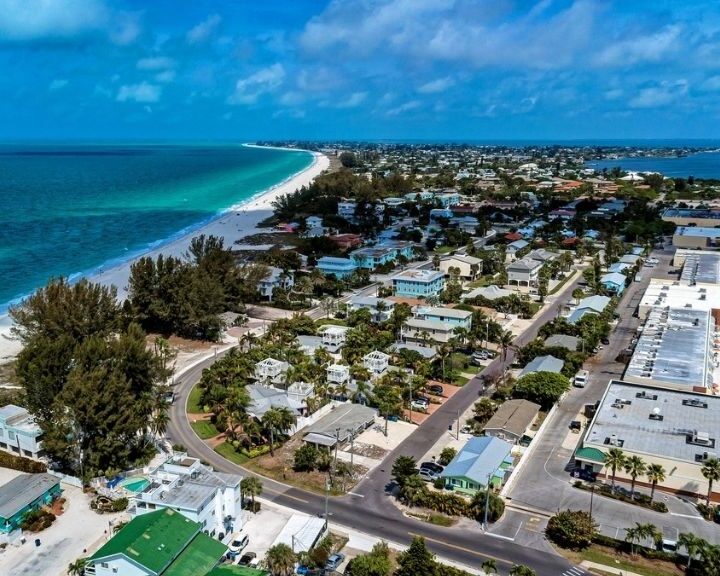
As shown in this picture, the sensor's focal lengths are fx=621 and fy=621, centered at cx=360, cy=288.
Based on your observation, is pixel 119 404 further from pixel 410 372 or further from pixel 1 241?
pixel 1 241

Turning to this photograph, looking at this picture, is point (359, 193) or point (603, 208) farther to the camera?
point (359, 193)

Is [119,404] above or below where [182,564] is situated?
above

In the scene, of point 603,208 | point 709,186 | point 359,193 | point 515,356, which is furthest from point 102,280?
point 709,186

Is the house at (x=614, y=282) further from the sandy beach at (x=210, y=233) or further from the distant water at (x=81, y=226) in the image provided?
the distant water at (x=81, y=226)

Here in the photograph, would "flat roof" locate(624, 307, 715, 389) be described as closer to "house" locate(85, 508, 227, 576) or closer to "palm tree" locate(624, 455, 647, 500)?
"palm tree" locate(624, 455, 647, 500)

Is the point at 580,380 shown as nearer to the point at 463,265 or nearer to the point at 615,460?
the point at 615,460

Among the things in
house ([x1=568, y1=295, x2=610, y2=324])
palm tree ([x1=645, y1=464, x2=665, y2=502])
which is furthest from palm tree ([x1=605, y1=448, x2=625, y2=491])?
house ([x1=568, y1=295, x2=610, y2=324])

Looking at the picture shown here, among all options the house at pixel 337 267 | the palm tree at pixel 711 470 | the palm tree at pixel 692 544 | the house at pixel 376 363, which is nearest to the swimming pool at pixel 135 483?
the house at pixel 376 363
